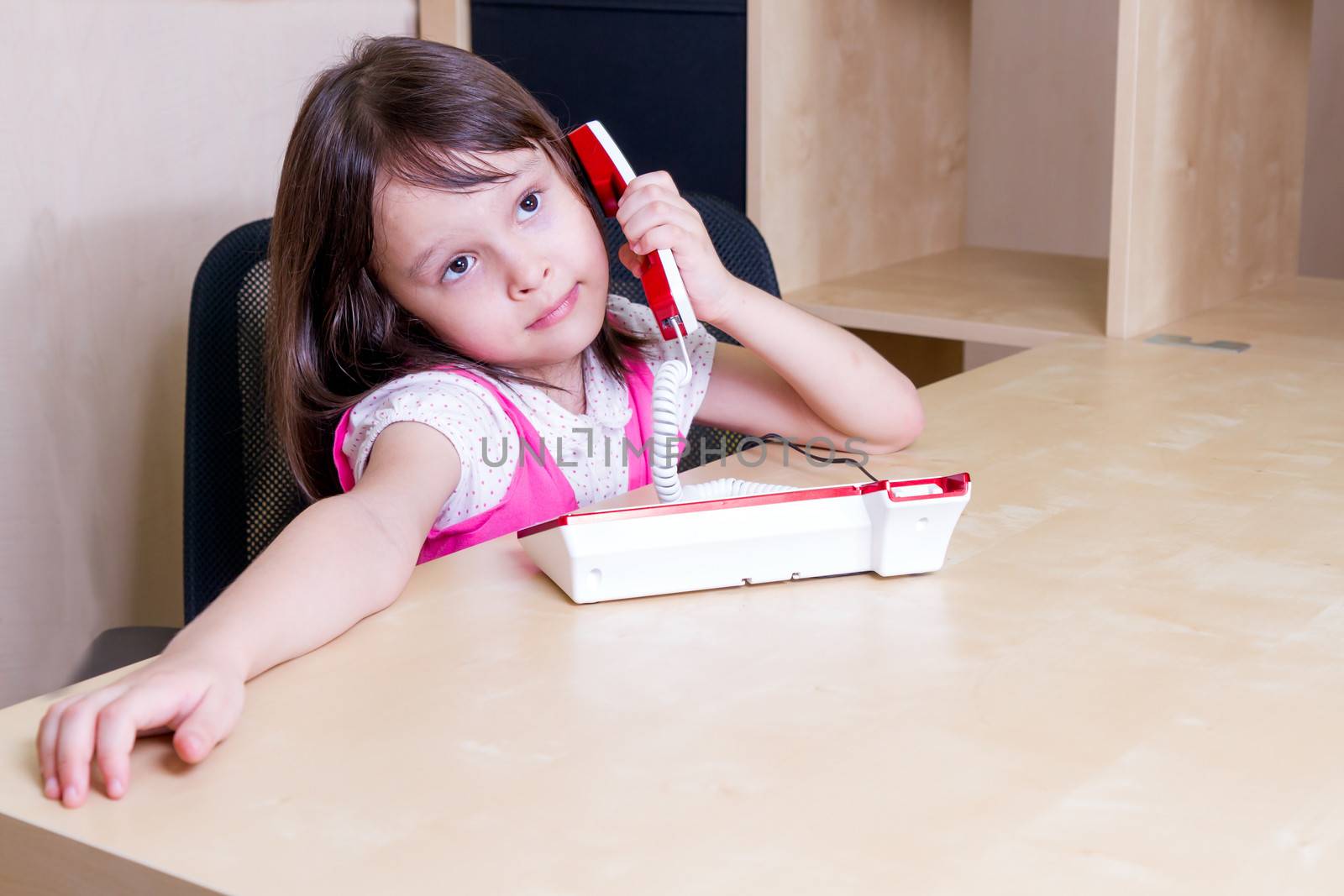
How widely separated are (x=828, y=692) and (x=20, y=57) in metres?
1.09

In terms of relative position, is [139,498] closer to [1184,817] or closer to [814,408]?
[814,408]

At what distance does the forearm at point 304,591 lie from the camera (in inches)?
26.0

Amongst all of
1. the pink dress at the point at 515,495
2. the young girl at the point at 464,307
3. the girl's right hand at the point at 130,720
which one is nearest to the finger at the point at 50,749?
the girl's right hand at the point at 130,720

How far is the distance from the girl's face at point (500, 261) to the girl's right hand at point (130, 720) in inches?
17.7

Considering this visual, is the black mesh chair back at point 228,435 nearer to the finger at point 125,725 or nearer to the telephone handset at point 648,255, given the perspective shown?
the telephone handset at point 648,255

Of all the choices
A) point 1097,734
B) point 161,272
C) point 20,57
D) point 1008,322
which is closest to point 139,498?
point 161,272

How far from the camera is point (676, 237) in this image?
3.37ft

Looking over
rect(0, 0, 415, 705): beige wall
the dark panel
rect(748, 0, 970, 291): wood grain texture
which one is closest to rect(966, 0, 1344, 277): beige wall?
rect(748, 0, 970, 291): wood grain texture

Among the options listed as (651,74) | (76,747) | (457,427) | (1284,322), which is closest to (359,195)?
(457,427)

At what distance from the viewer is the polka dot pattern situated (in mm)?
988

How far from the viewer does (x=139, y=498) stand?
153 cm

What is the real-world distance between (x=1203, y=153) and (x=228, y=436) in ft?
3.40

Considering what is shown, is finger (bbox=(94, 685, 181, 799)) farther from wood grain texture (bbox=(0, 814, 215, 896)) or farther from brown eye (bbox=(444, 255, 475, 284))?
brown eye (bbox=(444, 255, 475, 284))

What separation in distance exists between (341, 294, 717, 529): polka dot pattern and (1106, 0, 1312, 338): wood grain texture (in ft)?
1.59
